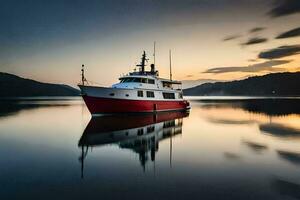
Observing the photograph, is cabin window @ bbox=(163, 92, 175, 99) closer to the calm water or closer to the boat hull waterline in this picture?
the boat hull waterline

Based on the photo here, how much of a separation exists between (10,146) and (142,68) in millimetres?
30012

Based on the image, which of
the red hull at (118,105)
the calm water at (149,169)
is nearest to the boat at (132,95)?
the red hull at (118,105)

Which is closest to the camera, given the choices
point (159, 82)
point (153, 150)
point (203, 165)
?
point (203, 165)

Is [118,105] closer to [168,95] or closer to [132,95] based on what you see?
[132,95]

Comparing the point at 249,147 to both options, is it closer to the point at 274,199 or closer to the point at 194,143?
the point at 194,143

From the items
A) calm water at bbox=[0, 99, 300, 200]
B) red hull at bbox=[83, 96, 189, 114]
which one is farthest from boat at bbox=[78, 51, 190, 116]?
calm water at bbox=[0, 99, 300, 200]

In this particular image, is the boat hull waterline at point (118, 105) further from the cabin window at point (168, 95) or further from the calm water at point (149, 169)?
the calm water at point (149, 169)

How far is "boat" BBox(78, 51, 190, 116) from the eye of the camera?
33375 mm

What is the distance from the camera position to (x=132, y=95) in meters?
35.7

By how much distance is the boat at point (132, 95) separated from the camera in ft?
109

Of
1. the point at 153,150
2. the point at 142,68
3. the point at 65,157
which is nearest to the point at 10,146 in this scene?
the point at 65,157

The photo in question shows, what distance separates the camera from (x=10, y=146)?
17.5m

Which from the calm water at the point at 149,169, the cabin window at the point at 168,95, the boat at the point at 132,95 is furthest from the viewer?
the cabin window at the point at 168,95

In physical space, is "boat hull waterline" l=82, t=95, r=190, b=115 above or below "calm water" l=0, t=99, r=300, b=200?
above
